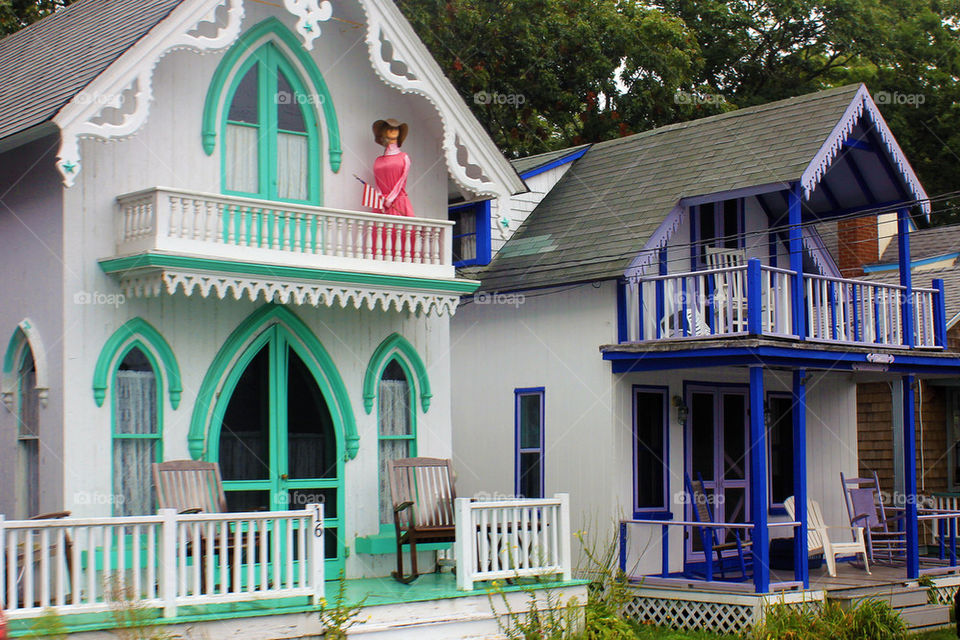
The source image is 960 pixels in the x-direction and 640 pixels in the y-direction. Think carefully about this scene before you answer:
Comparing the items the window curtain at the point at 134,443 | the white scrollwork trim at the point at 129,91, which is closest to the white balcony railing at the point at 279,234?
the white scrollwork trim at the point at 129,91

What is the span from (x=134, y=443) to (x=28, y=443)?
1105mm

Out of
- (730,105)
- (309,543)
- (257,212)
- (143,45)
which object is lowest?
(309,543)

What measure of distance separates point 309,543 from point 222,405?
2377 millimetres

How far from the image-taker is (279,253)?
1262 centimetres

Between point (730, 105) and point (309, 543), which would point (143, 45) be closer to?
point (309, 543)

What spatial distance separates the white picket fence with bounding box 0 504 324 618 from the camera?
9.60 m

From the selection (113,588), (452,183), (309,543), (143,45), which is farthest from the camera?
(452,183)

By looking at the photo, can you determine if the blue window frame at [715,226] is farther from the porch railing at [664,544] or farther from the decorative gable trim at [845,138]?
the porch railing at [664,544]

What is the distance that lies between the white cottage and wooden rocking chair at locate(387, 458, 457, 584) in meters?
0.65

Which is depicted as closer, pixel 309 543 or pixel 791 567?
pixel 309 543

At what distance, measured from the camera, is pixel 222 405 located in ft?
42.1

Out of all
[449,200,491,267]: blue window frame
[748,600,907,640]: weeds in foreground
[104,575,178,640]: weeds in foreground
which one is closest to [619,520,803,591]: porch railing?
[748,600,907,640]: weeds in foreground

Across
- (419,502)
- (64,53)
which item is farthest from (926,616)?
(64,53)

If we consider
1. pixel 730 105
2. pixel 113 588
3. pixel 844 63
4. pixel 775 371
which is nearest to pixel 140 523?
pixel 113 588
